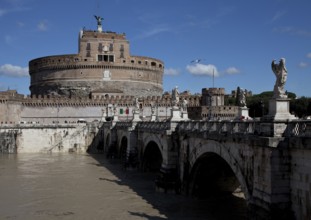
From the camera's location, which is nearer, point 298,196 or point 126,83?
point 298,196

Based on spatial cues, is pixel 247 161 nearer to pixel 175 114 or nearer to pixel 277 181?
pixel 277 181

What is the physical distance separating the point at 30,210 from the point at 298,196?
13.0 m

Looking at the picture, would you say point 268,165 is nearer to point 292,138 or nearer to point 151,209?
point 292,138

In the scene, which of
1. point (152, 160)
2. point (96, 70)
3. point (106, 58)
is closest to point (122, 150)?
point (152, 160)

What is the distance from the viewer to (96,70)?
7344 centimetres

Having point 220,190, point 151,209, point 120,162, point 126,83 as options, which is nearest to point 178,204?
point 151,209

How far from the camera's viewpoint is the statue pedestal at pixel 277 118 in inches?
438

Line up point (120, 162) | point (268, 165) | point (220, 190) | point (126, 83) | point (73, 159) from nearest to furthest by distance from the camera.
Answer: point (268, 165), point (220, 190), point (120, 162), point (73, 159), point (126, 83)

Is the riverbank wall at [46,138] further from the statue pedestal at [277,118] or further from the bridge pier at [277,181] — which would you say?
the bridge pier at [277,181]

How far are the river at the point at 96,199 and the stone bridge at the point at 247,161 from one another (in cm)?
103

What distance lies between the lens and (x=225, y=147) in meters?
15.0

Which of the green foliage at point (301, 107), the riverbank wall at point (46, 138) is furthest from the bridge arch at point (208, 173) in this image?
the riverbank wall at point (46, 138)

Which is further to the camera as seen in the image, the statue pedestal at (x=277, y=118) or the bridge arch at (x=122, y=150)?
the bridge arch at (x=122, y=150)

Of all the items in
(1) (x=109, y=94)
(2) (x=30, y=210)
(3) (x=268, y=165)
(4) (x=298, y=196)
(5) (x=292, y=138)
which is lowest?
(2) (x=30, y=210)
